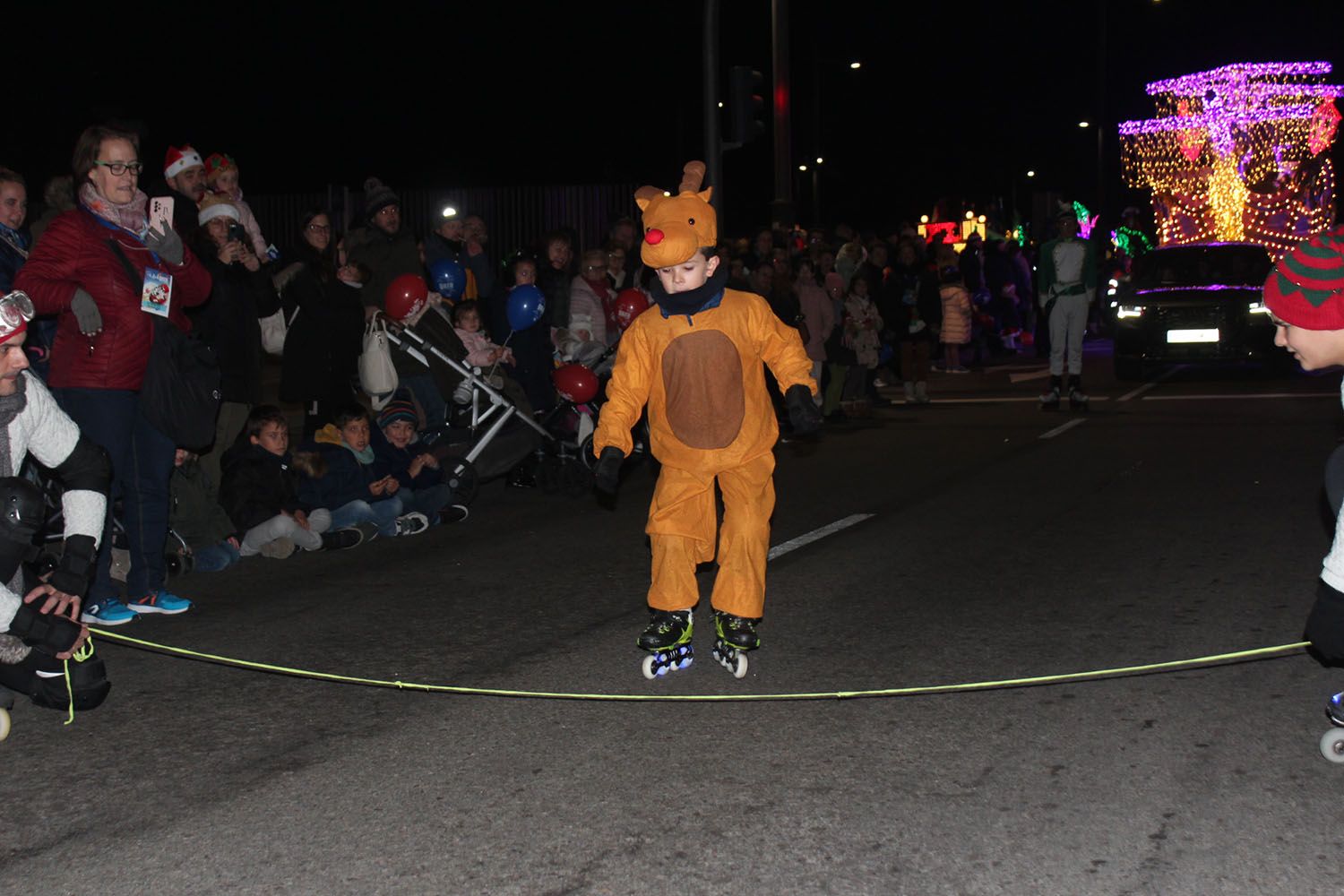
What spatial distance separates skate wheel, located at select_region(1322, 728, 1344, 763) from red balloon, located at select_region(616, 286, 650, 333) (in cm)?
768

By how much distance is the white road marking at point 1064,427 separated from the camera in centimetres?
1361

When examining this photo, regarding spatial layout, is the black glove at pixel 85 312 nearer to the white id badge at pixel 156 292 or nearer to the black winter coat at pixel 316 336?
the white id badge at pixel 156 292

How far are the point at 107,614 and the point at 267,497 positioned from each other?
5.87ft

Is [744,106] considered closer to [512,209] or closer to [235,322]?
[512,209]

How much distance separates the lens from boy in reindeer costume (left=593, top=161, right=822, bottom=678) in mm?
5867

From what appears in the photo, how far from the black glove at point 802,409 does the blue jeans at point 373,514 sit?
3949 millimetres

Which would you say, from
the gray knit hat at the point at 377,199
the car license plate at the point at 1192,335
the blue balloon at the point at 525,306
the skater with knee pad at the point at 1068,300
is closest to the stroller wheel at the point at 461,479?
the blue balloon at the point at 525,306

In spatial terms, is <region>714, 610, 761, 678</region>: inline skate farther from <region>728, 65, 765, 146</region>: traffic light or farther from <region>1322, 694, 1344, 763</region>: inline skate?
<region>728, 65, 765, 146</region>: traffic light

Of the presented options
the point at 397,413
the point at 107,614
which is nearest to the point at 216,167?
the point at 397,413

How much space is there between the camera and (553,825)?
14.0ft

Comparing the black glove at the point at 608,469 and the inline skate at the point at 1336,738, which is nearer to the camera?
the inline skate at the point at 1336,738

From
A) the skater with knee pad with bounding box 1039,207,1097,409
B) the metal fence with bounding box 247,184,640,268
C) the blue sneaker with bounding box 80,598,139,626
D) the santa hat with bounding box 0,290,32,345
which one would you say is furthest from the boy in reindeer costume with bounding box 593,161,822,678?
the metal fence with bounding box 247,184,640,268

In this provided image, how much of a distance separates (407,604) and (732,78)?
11.3 m

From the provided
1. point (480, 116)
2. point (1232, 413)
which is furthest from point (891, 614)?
point (480, 116)
